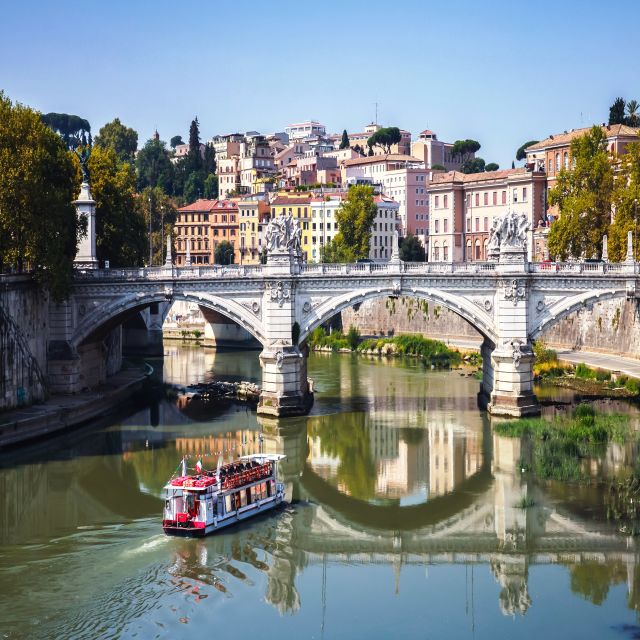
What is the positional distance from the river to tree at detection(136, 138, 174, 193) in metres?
112

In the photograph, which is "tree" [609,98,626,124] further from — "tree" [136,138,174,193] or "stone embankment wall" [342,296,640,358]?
"tree" [136,138,174,193]

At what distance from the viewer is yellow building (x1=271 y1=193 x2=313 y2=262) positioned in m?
107

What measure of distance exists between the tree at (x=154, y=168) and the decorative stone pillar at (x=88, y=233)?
344 ft

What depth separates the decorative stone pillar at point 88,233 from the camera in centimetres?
5112

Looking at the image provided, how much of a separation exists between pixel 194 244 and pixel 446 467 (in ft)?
269

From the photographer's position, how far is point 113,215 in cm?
5959

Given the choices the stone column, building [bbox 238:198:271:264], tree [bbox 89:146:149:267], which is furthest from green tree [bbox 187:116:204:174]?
the stone column

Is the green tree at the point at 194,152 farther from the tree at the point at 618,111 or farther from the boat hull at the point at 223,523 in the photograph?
the boat hull at the point at 223,523

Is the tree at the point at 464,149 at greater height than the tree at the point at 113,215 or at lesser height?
greater

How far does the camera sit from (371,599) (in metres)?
27.8

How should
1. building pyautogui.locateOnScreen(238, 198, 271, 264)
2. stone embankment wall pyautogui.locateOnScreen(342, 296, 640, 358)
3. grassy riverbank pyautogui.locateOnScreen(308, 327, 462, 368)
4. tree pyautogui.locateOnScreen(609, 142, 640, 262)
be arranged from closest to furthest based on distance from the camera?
tree pyautogui.locateOnScreen(609, 142, 640, 262) → stone embankment wall pyautogui.locateOnScreen(342, 296, 640, 358) → grassy riverbank pyautogui.locateOnScreen(308, 327, 462, 368) → building pyautogui.locateOnScreen(238, 198, 271, 264)

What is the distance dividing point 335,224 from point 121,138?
224 feet

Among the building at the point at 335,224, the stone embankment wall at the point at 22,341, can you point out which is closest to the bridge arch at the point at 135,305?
the stone embankment wall at the point at 22,341

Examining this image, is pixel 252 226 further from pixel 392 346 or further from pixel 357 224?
pixel 392 346
